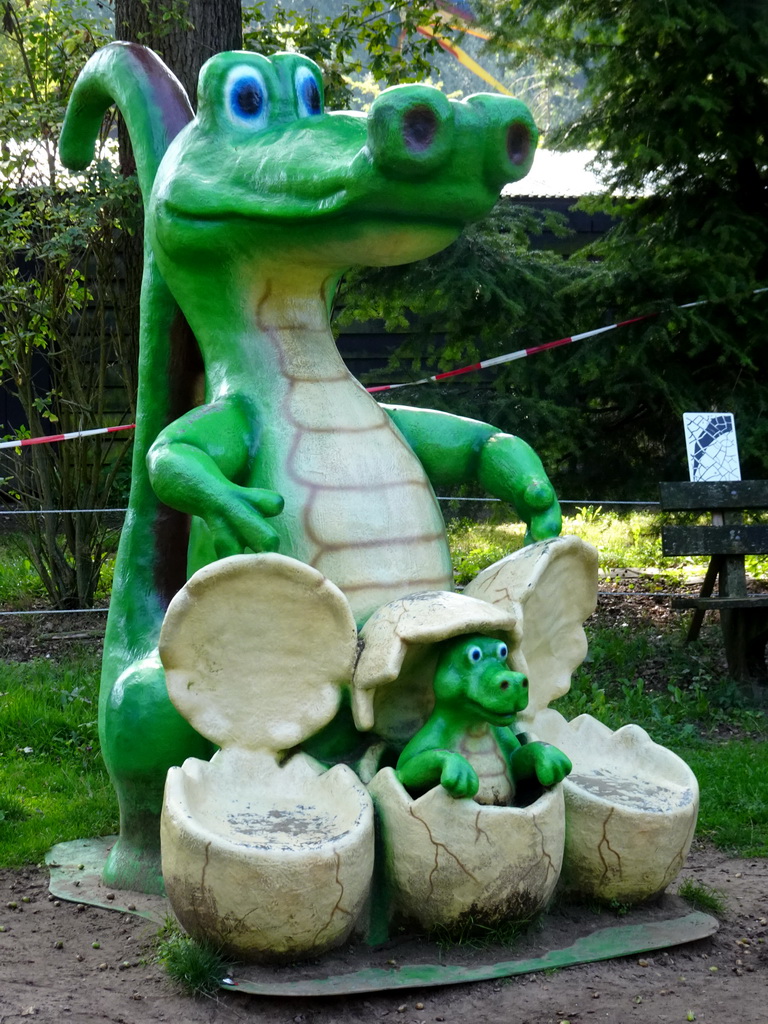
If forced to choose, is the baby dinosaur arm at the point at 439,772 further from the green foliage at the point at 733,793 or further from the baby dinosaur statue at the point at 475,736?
the green foliage at the point at 733,793

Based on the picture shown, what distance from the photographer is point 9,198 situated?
7109 millimetres

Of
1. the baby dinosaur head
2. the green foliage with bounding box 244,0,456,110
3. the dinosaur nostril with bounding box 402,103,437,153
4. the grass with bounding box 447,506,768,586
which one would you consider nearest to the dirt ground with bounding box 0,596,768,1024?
the baby dinosaur head

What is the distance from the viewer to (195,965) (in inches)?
101

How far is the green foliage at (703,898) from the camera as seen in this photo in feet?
10.2

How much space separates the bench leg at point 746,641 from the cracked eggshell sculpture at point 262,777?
12.3 feet

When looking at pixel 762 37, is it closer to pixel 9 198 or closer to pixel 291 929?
pixel 9 198

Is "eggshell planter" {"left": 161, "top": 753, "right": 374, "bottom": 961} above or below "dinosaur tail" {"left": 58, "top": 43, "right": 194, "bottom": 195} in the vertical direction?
below

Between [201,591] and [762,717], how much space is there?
147 inches

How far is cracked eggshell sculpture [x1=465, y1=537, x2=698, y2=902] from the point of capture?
9.41ft

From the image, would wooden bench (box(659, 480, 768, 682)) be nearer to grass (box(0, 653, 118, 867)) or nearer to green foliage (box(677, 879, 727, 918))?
green foliage (box(677, 879, 727, 918))

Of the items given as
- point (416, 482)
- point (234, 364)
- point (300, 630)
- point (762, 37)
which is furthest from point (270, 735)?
point (762, 37)

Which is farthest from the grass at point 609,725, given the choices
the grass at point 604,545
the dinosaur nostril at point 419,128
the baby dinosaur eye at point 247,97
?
the dinosaur nostril at point 419,128

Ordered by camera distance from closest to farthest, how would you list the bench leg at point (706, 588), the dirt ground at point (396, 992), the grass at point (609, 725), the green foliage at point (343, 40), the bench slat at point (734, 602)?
the dirt ground at point (396, 992) < the grass at point (609, 725) < the bench slat at point (734, 602) < the bench leg at point (706, 588) < the green foliage at point (343, 40)

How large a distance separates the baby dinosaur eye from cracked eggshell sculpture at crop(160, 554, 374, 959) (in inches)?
43.7
